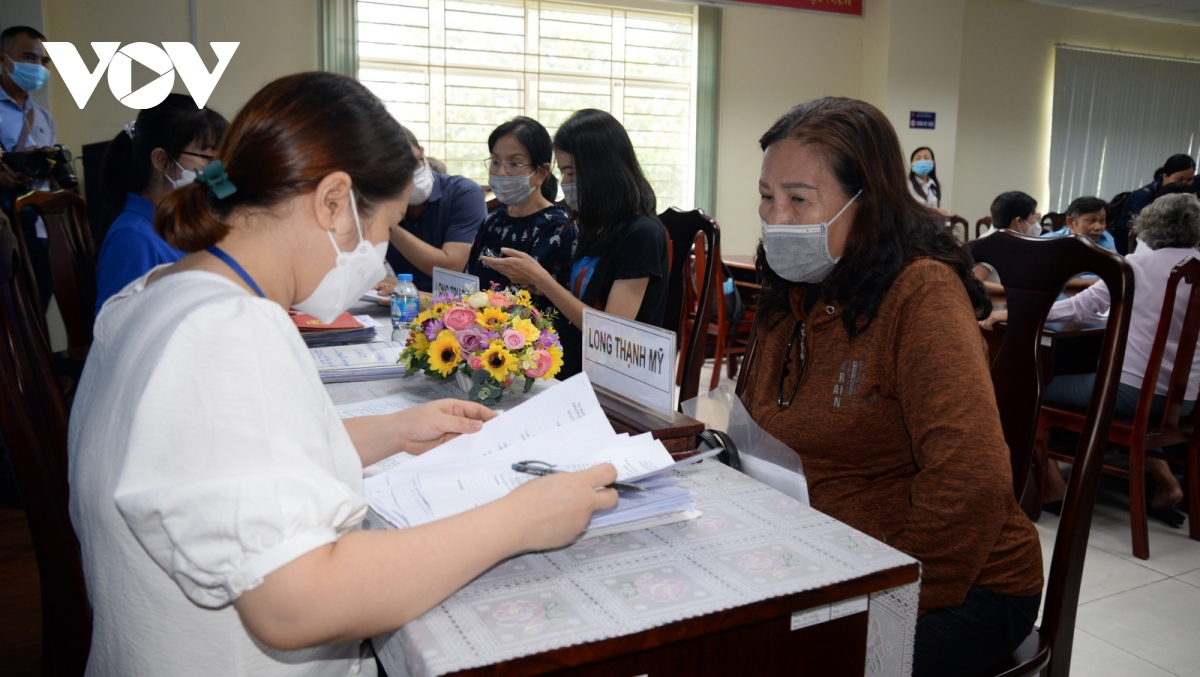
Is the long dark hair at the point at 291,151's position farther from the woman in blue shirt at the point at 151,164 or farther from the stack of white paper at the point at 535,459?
the woman in blue shirt at the point at 151,164

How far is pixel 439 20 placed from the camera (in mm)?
6344

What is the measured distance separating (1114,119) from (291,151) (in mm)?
10456

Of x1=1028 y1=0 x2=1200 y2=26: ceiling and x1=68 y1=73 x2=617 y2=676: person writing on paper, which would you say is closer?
x1=68 y1=73 x2=617 y2=676: person writing on paper

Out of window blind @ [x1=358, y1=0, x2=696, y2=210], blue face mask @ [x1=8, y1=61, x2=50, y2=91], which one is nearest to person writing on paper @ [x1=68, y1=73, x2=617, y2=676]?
blue face mask @ [x1=8, y1=61, x2=50, y2=91]

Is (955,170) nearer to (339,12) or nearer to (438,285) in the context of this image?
(339,12)

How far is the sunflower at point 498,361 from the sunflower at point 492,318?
0.20 feet

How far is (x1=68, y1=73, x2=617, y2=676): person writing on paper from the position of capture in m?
0.60

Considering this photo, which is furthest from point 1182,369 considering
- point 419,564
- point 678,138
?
point 678,138

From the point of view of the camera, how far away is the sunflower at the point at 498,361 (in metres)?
1.37

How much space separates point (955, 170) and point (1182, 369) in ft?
20.6

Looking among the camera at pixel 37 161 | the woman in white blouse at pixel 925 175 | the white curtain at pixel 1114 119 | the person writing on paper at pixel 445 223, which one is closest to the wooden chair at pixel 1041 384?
the person writing on paper at pixel 445 223

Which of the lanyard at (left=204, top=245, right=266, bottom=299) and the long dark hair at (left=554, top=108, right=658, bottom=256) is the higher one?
the long dark hair at (left=554, top=108, right=658, bottom=256)

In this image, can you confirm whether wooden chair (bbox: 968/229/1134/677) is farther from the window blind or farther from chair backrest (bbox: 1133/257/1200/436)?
the window blind

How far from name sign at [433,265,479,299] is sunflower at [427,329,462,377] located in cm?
31
